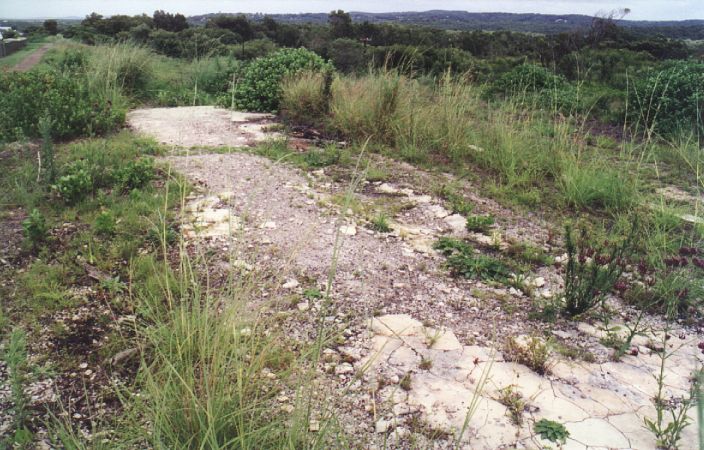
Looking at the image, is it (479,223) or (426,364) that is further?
(479,223)

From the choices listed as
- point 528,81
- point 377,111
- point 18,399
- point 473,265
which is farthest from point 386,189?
point 528,81

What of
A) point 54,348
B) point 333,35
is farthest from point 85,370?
point 333,35

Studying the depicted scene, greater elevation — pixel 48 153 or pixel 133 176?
pixel 48 153

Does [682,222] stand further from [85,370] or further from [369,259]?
[85,370]

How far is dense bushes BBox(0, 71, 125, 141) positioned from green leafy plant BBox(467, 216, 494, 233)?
4.15 m

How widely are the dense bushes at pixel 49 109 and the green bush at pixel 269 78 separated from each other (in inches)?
85.8

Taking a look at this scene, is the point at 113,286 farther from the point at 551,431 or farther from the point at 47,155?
the point at 551,431

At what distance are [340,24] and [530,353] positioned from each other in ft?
84.7

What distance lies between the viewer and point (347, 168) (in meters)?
5.12

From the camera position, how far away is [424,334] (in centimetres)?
259

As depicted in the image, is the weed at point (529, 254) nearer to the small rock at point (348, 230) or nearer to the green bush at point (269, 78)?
the small rock at point (348, 230)

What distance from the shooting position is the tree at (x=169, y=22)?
26.5 m

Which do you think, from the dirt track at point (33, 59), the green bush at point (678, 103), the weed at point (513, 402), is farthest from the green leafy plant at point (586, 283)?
the dirt track at point (33, 59)

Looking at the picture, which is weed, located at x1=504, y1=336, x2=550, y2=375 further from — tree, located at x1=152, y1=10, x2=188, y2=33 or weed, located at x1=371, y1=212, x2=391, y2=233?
tree, located at x1=152, y1=10, x2=188, y2=33
